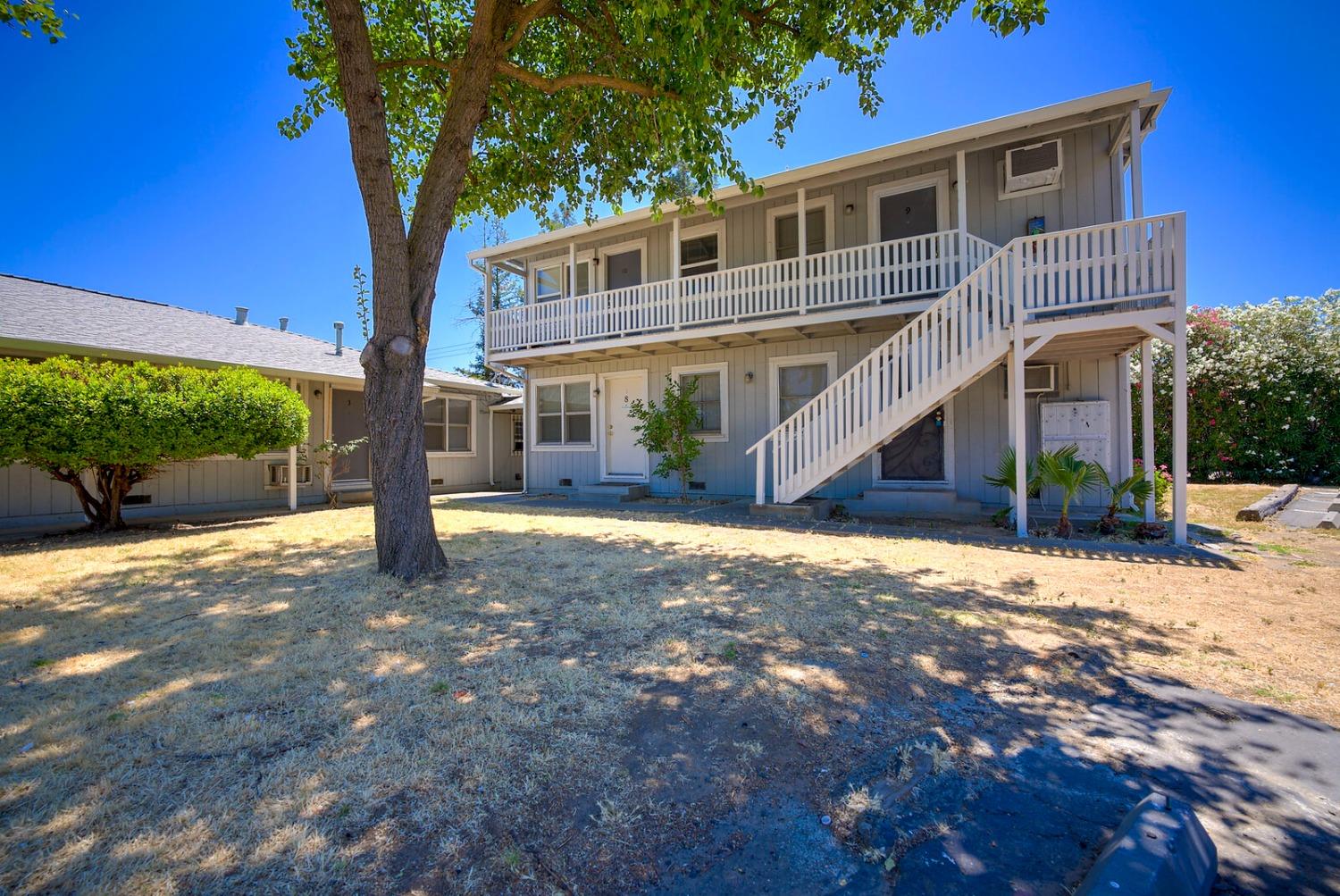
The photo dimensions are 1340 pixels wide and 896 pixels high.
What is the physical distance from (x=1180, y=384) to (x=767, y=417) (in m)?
5.98

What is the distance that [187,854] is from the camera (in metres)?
1.62

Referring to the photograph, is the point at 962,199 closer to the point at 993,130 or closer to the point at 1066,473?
the point at 993,130

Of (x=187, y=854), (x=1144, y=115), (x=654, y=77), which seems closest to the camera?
(x=187, y=854)

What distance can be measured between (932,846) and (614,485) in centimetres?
1088

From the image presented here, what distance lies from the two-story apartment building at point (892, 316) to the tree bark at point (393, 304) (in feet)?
17.1

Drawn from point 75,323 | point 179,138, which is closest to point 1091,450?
point 75,323

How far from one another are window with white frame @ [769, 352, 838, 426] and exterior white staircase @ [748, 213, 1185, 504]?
193 centimetres

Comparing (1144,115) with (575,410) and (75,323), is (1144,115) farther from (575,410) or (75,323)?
(75,323)

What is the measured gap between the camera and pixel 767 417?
35.3 feet

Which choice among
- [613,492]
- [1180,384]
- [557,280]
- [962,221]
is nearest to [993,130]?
[962,221]

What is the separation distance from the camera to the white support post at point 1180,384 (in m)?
6.15

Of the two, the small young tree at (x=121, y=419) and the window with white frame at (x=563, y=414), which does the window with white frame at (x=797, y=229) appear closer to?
the window with white frame at (x=563, y=414)

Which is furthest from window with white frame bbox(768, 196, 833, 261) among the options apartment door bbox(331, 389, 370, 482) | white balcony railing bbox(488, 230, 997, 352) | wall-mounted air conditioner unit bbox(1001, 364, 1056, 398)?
apartment door bbox(331, 389, 370, 482)

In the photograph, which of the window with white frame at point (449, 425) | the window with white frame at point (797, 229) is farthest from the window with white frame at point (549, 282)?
the window with white frame at point (797, 229)
